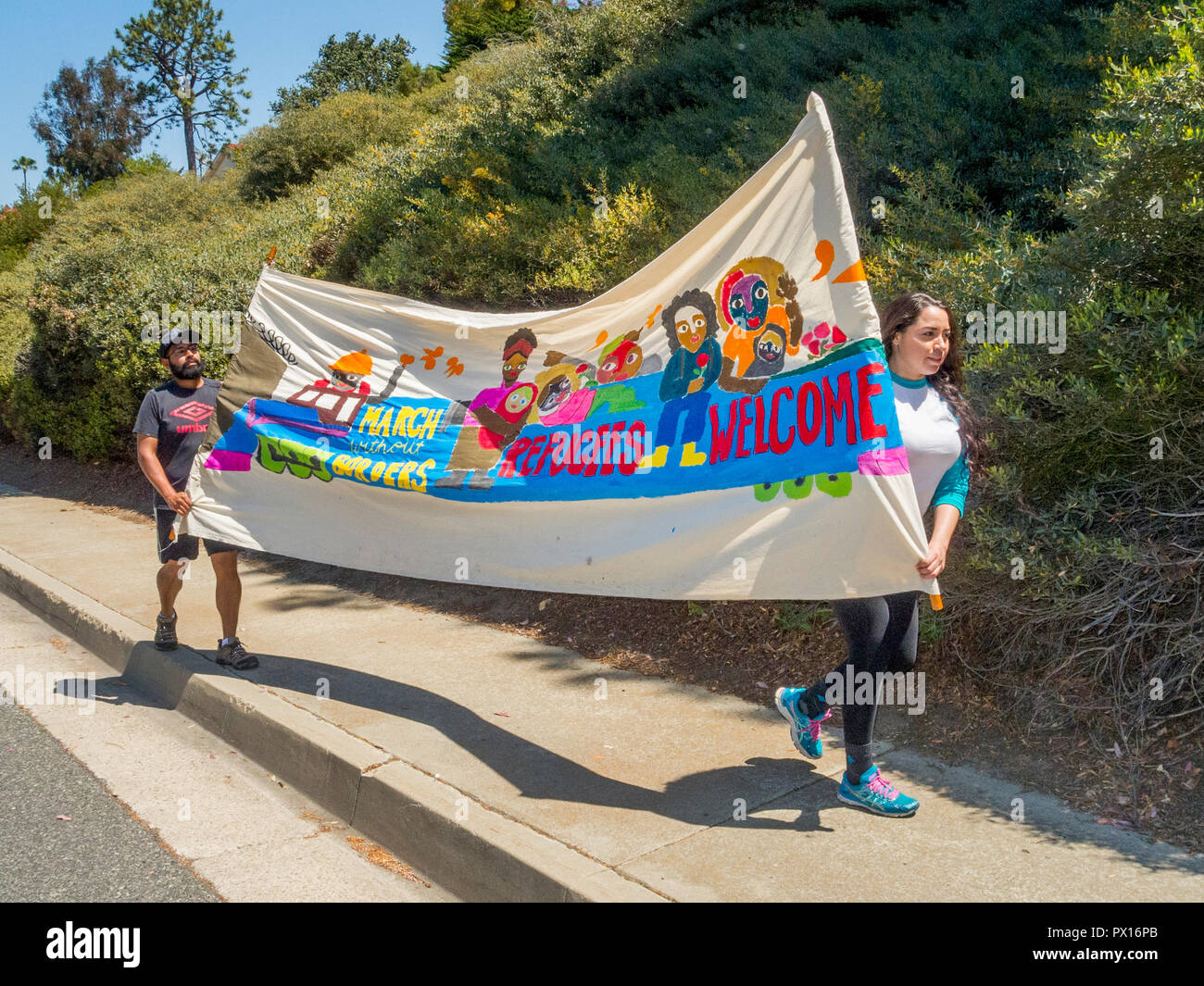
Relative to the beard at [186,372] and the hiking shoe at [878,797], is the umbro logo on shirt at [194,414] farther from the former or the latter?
the hiking shoe at [878,797]

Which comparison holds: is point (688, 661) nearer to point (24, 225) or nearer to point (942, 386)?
point (942, 386)

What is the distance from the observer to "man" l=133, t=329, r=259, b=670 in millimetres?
5582

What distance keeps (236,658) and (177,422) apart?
140 cm

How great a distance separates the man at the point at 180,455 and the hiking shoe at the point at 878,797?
3534 millimetres

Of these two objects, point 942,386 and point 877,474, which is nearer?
point 877,474

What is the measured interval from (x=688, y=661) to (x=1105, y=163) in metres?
3.09

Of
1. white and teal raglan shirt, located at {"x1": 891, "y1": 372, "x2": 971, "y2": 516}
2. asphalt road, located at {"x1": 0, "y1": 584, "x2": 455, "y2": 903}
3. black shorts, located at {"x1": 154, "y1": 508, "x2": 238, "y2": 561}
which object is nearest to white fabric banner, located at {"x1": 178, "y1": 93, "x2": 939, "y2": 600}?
white and teal raglan shirt, located at {"x1": 891, "y1": 372, "x2": 971, "y2": 516}

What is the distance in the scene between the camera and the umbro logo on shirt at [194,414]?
5703 mm

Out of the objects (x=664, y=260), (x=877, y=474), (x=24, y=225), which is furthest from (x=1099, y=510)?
(x=24, y=225)

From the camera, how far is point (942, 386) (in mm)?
3670

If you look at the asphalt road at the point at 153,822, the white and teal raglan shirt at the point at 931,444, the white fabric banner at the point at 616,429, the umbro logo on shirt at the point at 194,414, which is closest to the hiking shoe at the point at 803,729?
the white fabric banner at the point at 616,429

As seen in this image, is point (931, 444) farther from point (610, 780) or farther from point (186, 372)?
point (186, 372)

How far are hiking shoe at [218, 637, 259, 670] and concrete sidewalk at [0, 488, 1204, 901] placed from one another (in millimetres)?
83

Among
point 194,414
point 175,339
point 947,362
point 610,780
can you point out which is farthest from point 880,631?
point 175,339
